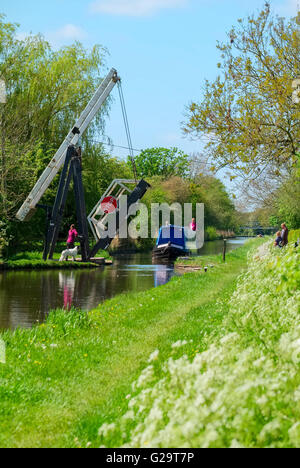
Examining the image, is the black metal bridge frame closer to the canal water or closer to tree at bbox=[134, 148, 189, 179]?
the canal water

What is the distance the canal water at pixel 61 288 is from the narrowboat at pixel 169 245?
6592 mm

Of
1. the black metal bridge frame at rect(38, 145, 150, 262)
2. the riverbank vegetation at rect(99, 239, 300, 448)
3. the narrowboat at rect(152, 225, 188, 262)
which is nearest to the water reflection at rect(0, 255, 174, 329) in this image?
the black metal bridge frame at rect(38, 145, 150, 262)

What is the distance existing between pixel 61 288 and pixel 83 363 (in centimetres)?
1196

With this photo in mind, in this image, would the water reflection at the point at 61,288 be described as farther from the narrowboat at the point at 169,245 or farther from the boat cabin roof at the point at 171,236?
the boat cabin roof at the point at 171,236

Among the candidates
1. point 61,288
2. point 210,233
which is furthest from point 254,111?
point 210,233

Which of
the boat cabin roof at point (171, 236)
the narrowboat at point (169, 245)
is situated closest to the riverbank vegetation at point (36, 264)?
the narrowboat at point (169, 245)

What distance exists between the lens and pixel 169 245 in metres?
36.5

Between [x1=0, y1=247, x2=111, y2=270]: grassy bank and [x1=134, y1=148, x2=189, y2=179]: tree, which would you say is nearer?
[x1=0, y1=247, x2=111, y2=270]: grassy bank

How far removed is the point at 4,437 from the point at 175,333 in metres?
4.77

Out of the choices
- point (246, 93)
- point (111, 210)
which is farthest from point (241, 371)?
point (111, 210)

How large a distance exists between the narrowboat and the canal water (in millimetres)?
6592

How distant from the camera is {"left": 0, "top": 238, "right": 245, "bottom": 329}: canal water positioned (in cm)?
1441
